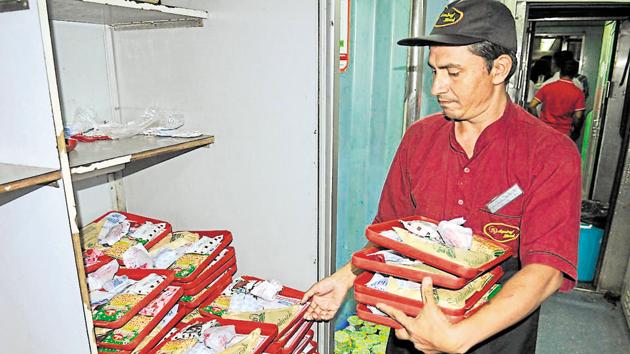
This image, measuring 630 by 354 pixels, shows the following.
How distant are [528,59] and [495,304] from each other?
451 cm

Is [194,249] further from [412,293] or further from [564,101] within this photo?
[564,101]

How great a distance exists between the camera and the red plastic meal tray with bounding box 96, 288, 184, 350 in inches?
46.0

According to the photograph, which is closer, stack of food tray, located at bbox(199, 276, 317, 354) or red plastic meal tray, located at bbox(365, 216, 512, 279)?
red plastic meal tray, located at bbox(365, 216, 512, 279)

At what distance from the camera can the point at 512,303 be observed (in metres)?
0.98

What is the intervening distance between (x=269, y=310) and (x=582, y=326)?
2517 mm

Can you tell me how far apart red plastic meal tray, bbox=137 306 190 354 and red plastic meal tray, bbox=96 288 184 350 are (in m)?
0.03

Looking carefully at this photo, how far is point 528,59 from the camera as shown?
4.66 meters

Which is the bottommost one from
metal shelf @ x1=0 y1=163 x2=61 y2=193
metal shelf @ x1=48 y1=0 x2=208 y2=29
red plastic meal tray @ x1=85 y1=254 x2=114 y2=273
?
red plastic meal tray @ x1=85 y1=254 x2=114 y2=273

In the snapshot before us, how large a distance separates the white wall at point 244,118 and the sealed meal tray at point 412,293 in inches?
17.9

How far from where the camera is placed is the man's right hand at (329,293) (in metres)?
1.36

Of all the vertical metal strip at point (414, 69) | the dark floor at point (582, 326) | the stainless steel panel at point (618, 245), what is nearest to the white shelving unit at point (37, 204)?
the vertical metal strip at point (414, 69)

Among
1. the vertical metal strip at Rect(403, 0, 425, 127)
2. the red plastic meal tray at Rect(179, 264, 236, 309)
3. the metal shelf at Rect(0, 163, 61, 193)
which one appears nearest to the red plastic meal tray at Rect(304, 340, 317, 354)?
the red plastic meal tray at Rect(179, 264, 236, 309)

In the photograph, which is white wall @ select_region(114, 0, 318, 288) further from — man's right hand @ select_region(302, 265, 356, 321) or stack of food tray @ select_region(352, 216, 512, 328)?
stack of food tray @ select_region(352, 216, 512, 328)

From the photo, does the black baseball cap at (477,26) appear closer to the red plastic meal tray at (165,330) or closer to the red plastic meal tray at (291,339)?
the red plastic meal tray at (291,339)
